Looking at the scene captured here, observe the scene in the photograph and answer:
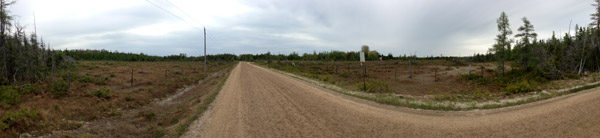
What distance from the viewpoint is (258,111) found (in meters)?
9.29

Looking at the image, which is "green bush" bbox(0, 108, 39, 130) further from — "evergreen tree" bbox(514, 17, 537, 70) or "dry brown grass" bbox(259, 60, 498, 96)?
"evergreen tree" bbox(514, 17, 537, 70)

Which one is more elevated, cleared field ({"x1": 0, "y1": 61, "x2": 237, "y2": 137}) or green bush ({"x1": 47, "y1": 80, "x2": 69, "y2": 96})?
green bush ({"x1": 47, "y1": 80, "x2": 69, "y2": 96})

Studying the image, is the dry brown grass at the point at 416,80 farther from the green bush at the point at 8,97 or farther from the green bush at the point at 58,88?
the green bush at the point at 8,97

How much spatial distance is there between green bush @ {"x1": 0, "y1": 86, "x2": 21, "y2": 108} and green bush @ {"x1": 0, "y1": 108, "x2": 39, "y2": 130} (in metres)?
4.17

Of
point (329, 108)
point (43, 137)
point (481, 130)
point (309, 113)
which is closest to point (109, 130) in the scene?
point (43, 137)

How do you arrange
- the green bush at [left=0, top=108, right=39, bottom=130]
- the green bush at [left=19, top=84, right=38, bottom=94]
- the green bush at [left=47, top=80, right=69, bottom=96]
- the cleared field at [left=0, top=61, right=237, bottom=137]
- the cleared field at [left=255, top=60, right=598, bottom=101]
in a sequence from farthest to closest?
the cleared field at [left=255, top=60, right=598, bottom=101] → the green bush at [left=47, top=80, right=69, bottom=96] → the green bush at [left=19, top=84, right=38, bottom=94] → the cleared field at [left=0, top=61, right=237, bottom=137] → the green bush at [left=0, top=108, right=39, bottom=130]

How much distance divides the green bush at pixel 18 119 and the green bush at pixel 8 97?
417 cm

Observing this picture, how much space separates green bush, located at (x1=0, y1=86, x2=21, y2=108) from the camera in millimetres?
10438

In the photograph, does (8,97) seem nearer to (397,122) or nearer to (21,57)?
(21,57)

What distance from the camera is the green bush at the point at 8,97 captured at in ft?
34.2

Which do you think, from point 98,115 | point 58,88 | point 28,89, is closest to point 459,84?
point 98,115

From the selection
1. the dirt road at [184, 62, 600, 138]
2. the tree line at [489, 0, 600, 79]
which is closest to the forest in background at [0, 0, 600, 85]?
the tree line at [489, 0, 600, 79]

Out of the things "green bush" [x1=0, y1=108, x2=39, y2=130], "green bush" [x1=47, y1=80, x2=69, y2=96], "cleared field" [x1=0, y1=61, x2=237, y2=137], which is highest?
"green bush" [x1=47, y1=80, x2=69, y2=96]

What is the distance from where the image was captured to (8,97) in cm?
1103
